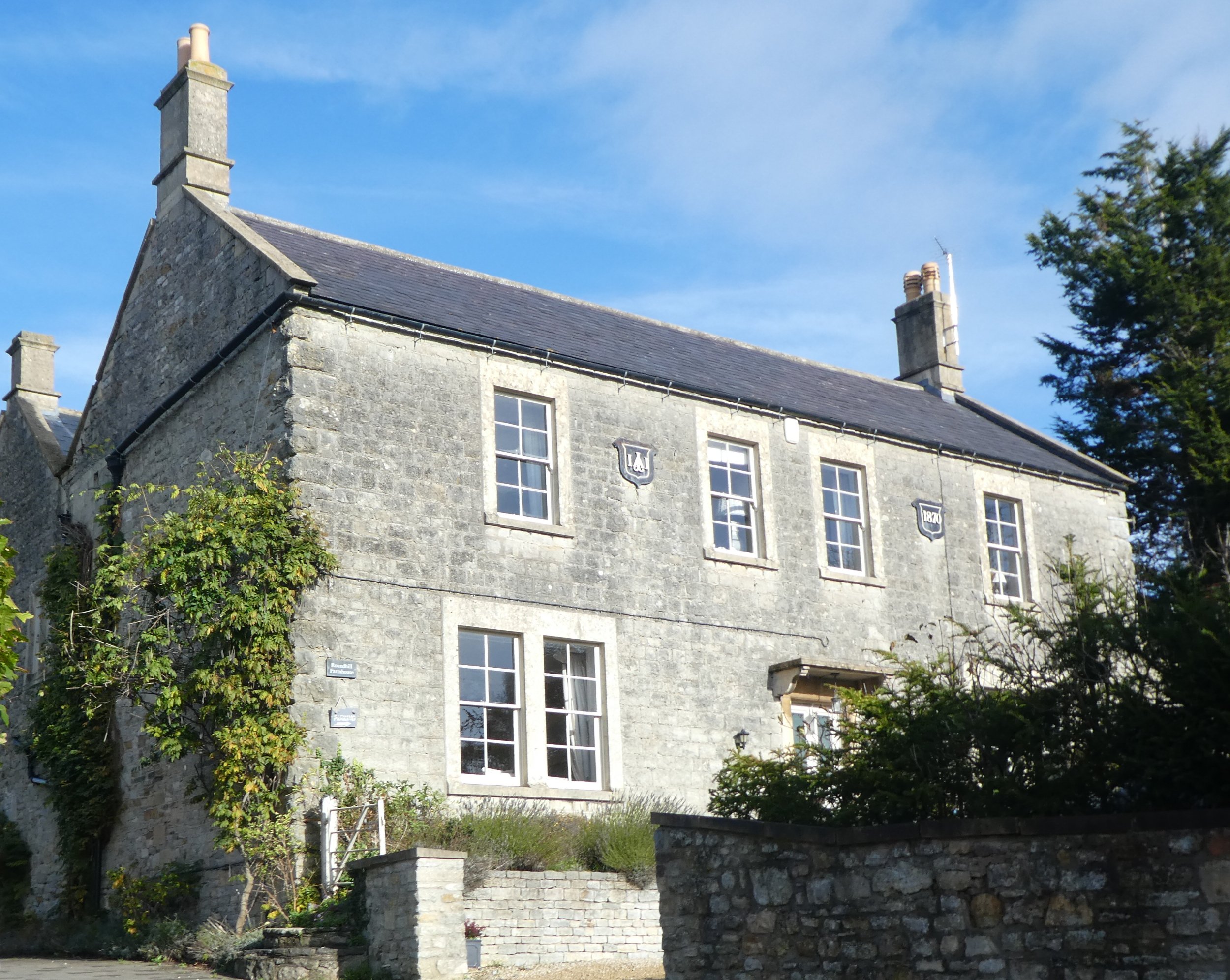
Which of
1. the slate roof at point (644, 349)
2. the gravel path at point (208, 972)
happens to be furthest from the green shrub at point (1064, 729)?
the slate roof at point (644, 349)

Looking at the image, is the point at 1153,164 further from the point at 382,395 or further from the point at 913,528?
the point at 382,395

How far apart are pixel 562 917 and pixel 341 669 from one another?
313cm

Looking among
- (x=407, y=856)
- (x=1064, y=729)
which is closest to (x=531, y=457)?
(x=407, y=856)

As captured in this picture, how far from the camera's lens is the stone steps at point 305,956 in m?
11.7

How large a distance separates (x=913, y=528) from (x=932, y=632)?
1.40 m

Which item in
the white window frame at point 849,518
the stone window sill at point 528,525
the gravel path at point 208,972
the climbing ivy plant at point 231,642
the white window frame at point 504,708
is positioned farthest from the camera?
the white window frame at point 849,518

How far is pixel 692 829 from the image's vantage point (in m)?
9.45

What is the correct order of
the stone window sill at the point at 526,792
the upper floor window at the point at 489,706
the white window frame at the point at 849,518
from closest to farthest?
the stone window sill at the point at 526,792 → the upper floor window at the point at 489,706 → the white window frame at the point at 849,518

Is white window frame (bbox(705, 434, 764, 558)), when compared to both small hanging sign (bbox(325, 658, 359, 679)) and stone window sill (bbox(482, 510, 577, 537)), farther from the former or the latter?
small hanging sign (bbox(325, 658, 359, 679))

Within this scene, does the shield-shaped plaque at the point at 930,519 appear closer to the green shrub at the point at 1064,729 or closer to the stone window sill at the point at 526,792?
the stone window sill at the point at 526,792

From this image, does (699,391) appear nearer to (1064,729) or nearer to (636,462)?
(636,462)

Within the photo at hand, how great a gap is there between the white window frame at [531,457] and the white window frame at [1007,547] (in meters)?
6.79

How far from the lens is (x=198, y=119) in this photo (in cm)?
1742

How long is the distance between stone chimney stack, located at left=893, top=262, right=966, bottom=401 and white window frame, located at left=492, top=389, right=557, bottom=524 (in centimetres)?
990
